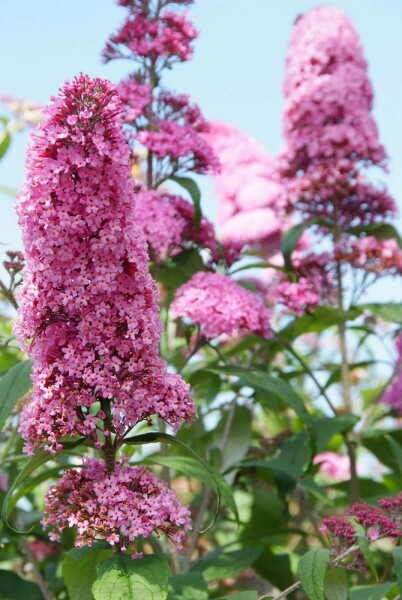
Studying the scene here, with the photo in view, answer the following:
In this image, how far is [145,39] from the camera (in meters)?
4.12

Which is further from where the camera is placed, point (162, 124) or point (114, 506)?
point (162, 124)

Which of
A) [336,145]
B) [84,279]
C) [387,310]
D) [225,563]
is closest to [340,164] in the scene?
[336,145]

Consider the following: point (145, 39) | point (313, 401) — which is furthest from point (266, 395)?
point (313, 401)

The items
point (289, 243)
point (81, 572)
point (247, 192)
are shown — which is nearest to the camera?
point (81, 572)

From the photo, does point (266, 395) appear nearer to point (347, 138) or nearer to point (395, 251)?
point (395, 251)

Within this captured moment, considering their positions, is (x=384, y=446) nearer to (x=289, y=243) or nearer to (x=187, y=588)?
(x=289, y=243)

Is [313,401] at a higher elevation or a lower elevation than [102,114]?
lower

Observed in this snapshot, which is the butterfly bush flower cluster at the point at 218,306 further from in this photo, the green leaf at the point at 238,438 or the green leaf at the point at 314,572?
the green leaf at the point at 314,572

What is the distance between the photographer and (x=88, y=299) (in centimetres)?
226

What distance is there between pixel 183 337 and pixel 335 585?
1778mm

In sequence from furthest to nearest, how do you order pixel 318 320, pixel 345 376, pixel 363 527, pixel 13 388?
pixel 345 376 → pixel 318 320 → pixel 13 388 → pixel 363 527

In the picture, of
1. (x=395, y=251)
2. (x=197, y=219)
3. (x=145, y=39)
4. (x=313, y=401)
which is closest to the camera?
(x=197, y=219)

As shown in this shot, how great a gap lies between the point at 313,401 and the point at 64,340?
171 inches

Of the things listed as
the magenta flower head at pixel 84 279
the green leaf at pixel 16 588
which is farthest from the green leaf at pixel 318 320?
the magenta flower head at pixel 84 279
